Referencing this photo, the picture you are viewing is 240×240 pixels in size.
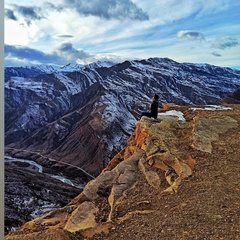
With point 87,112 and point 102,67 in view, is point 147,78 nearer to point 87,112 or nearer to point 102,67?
point 102,67

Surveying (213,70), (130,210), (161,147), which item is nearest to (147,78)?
(213,70)

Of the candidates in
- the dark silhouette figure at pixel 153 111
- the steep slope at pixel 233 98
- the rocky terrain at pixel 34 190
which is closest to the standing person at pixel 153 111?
the dark silhouette figure at pixel 153 111

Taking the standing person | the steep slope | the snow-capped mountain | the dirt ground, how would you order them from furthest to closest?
the steep slope, the snow-capped mountain, the standing person, the dirt ground

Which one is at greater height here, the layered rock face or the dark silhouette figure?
the dark silhouette figure

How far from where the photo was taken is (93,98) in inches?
311

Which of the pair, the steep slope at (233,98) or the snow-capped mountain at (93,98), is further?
the steep slope at (233,98)

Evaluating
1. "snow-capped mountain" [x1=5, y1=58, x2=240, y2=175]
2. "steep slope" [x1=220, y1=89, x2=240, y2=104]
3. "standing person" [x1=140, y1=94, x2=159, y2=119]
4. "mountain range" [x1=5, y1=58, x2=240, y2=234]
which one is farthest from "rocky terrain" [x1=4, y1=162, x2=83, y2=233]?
"steep slope" [x1=220, y1=89, x2=240, y2=104]

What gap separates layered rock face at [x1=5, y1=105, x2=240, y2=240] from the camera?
6.49 feet

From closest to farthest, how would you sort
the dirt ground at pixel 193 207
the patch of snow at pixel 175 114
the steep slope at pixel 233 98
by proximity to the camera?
the dirt ground at pixel 193 207, the patch of snow at pixel 175 114, the steep slope at pixel 233 98

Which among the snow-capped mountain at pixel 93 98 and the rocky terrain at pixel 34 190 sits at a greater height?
the snow-capped mountain at pixel 93 98

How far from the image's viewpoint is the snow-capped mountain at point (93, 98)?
17.8 ft

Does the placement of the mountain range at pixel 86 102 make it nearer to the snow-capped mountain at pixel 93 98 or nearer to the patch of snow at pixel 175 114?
the snow-capped mountain at pixel 93 98

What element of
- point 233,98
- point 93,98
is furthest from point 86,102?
point 233,98

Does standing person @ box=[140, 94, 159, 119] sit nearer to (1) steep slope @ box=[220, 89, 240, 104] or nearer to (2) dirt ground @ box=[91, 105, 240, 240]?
(2) dirt ground @ box=[91, 105, 240, 240]
